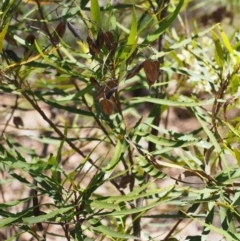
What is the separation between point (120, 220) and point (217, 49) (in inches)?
13.9

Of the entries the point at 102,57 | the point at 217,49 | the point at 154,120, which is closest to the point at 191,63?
the point at 154,120

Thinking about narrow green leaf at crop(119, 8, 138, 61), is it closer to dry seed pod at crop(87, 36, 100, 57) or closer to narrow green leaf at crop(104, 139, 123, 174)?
dry seed pod at crop(87, 36, 100, 57)

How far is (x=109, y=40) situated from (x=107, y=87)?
68mm

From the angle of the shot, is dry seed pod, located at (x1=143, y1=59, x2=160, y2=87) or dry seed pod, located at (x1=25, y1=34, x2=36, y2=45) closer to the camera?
dry seed pod, located at (x1=143, y1=59, x2=160, y2=87)

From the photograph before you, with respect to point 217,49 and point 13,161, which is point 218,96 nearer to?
point 217,49

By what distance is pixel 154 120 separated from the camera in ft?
3.97

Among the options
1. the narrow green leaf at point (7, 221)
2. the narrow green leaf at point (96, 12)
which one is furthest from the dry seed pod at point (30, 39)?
the narrow green leaf at point (7, 221)

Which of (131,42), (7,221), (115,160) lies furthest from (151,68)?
(7,221)

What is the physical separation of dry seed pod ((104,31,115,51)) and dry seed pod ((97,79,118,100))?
0.16ft

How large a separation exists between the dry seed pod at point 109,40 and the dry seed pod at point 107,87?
5 cm

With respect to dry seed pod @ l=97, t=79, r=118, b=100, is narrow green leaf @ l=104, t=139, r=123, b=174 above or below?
below

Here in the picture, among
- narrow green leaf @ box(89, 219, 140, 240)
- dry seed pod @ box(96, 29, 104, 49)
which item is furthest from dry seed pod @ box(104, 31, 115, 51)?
narrow green leaf @ box(89, 219, 140, 240)

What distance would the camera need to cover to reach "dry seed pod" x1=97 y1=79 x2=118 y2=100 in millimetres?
877

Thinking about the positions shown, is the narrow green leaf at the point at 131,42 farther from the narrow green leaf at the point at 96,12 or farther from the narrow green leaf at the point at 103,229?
the narrow green leaf at the point at 103,229
